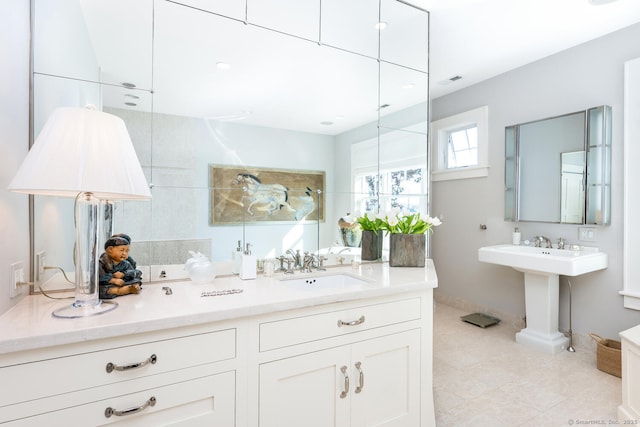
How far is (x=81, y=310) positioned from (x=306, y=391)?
901 mm

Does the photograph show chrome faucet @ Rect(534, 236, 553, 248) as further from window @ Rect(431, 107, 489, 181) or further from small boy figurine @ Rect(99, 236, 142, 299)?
small boy figurine @ Rect(99, 236, 142, 299)

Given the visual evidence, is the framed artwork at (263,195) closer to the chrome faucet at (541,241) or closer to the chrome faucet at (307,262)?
the chrome faucet at (307,262)

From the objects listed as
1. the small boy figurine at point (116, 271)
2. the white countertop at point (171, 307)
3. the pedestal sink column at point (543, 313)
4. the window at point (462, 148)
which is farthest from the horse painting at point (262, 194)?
the window at point (462, 148)

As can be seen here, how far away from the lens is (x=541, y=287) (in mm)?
2945

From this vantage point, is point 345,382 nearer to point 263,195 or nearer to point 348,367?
point 348,367

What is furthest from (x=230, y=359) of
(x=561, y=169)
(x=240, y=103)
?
(x=561, y=169)

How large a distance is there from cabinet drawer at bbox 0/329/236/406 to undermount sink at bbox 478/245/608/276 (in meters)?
2.56

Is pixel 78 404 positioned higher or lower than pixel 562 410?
higher

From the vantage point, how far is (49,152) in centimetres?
98

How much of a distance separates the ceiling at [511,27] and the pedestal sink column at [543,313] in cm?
203

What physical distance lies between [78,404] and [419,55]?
9.02 feet

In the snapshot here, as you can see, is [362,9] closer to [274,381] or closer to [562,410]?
[274,381]

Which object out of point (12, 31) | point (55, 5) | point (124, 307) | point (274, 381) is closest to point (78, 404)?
point (124, 307)

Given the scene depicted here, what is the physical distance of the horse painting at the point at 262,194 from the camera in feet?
6.18
